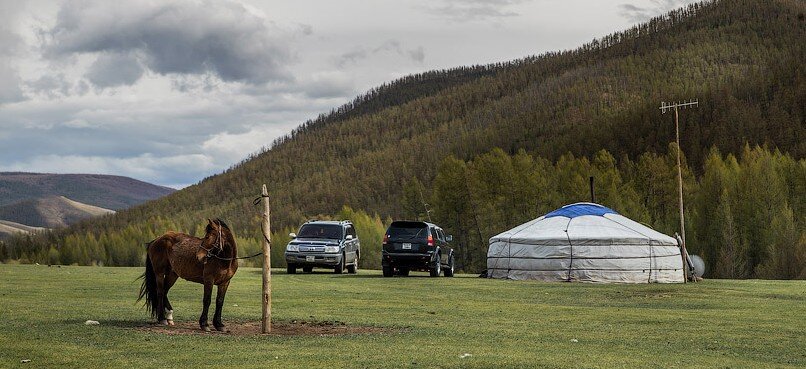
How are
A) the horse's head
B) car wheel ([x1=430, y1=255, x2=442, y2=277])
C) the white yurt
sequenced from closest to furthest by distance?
1. the horse's head
2. car wheel ([x1=430, y1=255, x2=442, y2=277])
3. the white yurt

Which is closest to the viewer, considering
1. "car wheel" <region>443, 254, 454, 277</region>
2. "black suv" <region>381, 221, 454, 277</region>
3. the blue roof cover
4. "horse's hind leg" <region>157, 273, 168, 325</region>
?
"horse's hind leg" <region>157, 273, 168, 325</region>

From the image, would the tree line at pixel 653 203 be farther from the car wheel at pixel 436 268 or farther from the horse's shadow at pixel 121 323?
the horse's shadow at pixel 121 323

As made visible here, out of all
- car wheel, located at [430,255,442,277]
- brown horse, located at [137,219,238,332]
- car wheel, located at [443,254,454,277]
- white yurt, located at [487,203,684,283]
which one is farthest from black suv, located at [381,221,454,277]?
brown horse, located at [137,219,238,332]

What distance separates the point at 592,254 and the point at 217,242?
27.9 meters

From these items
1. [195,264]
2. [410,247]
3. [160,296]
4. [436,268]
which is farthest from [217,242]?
[436,268]

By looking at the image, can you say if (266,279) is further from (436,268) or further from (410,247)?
(436,268)

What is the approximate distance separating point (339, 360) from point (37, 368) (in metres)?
3.82

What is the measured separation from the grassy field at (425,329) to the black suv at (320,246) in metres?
9.68

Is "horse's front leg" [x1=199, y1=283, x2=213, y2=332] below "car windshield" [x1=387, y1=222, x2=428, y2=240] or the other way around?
below

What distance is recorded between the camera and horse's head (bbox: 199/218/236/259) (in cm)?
1703

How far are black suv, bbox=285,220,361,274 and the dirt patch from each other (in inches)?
870

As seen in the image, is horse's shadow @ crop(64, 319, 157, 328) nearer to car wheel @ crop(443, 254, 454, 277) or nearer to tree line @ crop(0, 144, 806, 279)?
car wheel @ crop(443, 254, 454, 277)

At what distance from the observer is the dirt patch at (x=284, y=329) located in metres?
16.9

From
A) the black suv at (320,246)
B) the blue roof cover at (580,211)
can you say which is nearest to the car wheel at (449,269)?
the black suv at (320,246)
